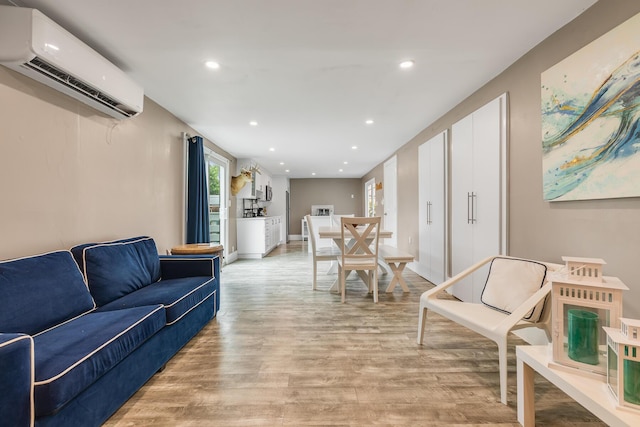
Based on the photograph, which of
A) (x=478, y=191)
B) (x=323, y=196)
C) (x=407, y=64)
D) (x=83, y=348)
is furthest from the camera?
(x=323, y=196)

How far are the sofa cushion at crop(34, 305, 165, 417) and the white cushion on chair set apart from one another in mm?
2386

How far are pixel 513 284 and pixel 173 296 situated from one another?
2.53m

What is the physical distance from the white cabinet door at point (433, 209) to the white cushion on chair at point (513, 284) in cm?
146

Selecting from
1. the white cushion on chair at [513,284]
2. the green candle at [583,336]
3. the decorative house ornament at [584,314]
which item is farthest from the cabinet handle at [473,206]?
the green candle at [583,336]

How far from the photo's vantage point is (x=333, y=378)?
170 cm

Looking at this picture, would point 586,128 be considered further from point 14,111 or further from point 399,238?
point 399,238

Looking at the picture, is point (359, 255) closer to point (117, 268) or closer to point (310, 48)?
point (310, 48)

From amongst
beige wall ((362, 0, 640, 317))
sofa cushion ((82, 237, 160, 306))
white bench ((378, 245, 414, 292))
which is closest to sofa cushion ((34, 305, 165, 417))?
sofa cushion ((82, 237, 160, 306))

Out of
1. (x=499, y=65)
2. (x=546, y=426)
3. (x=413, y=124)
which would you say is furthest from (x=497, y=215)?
(x=413, y=124)

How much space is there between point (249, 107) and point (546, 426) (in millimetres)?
3641

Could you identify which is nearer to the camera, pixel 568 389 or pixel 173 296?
pixel 568 389

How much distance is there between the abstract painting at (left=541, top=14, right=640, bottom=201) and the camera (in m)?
1.42

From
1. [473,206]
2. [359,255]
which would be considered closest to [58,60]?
[359,255]

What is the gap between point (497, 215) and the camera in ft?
8.18
